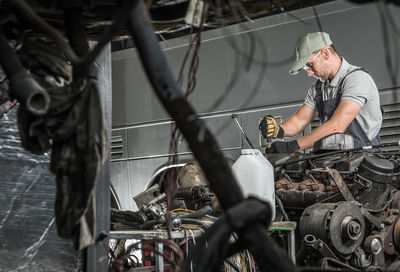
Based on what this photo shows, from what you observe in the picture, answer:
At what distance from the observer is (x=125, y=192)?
769 centimetres

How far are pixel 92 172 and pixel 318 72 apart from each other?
3.71 meters

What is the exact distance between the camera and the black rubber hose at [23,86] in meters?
1.50

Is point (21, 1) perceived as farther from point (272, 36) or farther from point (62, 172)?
point (272, 36)

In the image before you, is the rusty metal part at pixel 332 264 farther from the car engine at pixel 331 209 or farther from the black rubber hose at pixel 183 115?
the black rubber hose at pixel 183 115

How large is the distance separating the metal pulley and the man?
3.01 feet

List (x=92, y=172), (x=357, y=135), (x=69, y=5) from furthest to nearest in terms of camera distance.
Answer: (x=357, y=135)
(x=69, y=5)
(x=92, y=172)

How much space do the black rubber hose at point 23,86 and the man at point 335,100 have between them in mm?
3111

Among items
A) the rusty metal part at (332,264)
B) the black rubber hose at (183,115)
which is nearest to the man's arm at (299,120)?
the rusty metal part at (332,264)

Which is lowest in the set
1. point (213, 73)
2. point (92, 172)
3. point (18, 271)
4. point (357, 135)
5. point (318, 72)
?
point (18, 271)

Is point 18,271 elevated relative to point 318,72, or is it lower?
lower

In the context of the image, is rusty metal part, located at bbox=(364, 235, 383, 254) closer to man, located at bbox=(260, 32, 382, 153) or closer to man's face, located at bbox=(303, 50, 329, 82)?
man, located at bbox=(260, 32, 382, 153)

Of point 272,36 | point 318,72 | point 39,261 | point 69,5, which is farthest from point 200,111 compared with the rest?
point 69,5

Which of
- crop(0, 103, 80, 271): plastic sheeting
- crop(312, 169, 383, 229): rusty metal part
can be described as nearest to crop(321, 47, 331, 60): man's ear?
Answer: crop(312, 169, 383, 229): rusty metal part

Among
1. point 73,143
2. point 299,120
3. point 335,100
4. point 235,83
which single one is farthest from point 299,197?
point 73,143
